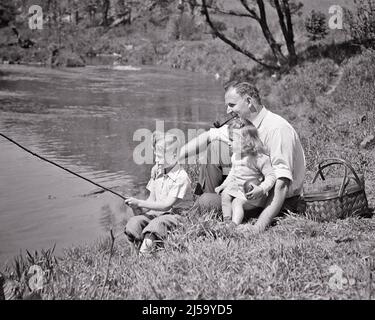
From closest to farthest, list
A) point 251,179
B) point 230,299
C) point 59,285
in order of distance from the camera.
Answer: point 230,299, point 59,285, point 251,179

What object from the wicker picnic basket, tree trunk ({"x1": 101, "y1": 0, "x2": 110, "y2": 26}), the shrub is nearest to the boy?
the wicker picnic basket

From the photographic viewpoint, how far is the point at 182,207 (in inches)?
178

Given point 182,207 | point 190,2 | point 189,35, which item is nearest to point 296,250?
point 182,207

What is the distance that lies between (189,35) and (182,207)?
1285 inches

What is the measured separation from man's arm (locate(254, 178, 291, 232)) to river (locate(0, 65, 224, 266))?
1.55 m

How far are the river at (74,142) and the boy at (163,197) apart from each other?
2.42ft

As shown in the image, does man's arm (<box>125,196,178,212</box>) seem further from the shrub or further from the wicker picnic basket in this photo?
the shrub

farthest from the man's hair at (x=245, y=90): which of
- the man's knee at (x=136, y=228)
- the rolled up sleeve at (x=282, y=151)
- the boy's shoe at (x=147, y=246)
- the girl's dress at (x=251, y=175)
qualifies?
the boy's shoe at (x=147, y=246)

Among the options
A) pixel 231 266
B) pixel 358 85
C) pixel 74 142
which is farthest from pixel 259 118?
pixel 358 85

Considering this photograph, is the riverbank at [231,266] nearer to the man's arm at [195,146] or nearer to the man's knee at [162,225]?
the man's knee at [162,225]

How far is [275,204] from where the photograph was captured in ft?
14.1

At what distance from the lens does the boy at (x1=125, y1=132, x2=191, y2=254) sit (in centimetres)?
417

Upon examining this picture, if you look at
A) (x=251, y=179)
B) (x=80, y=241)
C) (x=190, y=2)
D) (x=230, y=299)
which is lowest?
(x=80, y=241)

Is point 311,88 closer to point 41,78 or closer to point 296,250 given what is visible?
point 296,250
